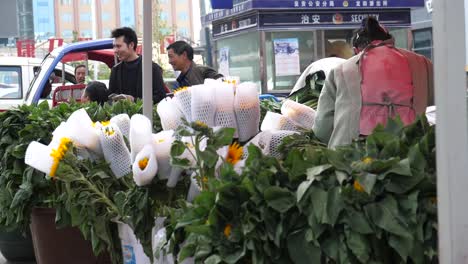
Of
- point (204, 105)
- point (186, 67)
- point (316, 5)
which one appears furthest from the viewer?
point (316, 5)

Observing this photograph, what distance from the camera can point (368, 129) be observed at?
4.86 metres

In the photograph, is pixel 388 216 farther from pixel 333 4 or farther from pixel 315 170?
pixel 333 4

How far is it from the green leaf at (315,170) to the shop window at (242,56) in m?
8.25

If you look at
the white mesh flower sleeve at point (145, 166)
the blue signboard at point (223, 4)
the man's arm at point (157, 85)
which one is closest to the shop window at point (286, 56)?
the blue signboard at point (223, 4)

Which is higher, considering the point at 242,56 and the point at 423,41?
the point at 423,41

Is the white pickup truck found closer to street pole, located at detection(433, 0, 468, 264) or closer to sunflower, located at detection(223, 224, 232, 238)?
sunflower, located at detection(223, 224, 232, 238)

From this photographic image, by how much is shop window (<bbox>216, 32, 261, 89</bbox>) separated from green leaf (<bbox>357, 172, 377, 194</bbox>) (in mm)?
8381

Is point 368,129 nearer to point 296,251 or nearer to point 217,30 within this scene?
point 296,251

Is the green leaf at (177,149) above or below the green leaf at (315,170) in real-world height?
above

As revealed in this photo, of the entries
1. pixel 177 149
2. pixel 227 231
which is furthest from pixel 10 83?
pixel 227 231

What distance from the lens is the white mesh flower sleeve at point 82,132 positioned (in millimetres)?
4672

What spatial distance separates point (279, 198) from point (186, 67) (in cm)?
499

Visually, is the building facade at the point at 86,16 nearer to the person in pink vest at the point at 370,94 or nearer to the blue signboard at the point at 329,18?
the blue signboard at the point at 329,18

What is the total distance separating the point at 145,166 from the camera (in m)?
4.12
